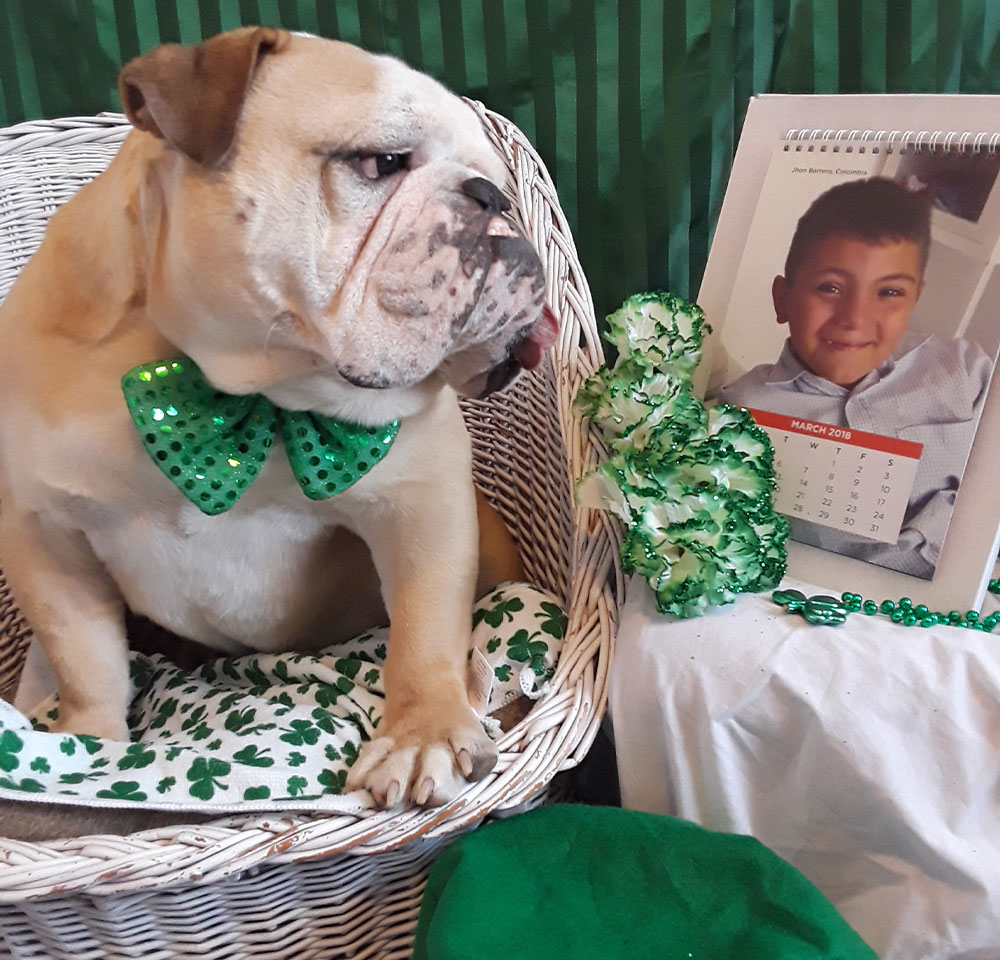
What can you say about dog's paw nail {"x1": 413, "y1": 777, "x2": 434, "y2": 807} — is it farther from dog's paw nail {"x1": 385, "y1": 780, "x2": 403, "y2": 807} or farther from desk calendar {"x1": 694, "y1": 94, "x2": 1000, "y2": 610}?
desk calendar {"x1": 694, "y1": 94, "x2": 1000, "y2": 610}

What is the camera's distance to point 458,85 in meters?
1.36

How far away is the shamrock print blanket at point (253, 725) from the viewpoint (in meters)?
0.75

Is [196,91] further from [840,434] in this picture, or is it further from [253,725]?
[840,434]

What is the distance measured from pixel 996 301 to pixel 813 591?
310mm

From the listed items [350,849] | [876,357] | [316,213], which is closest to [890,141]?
[876,357]

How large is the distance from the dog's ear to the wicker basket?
0.50 meters

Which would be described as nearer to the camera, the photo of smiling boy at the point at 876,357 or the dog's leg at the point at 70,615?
the photo of smiling boy at the point at 876,357

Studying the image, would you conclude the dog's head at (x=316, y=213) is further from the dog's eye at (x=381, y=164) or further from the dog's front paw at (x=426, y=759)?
the dog's front paw at (x=426, y=759)

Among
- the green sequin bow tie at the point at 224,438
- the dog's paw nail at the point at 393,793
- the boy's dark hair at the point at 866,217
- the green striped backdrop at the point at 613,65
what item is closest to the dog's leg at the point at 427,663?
the dog's paw nail at the point at 393,793

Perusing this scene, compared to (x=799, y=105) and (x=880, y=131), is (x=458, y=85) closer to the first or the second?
(x=799, y=105)

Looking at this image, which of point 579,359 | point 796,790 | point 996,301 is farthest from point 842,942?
point 579,359

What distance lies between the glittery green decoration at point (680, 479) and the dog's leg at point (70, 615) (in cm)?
53

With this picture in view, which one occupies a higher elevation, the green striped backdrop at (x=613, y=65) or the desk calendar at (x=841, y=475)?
the green striped backdrop at (x=613, y=65)

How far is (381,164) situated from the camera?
Answer: 2.44 ft
